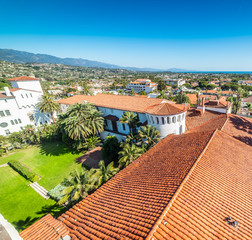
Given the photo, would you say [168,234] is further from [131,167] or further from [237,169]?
[237,169]

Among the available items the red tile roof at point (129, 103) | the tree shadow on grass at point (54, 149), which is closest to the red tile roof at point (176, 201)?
the red tile roof at point (129, 103)

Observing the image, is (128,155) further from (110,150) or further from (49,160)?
(49,160)

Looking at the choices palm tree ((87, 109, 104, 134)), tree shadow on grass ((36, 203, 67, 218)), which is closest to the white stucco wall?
palm tree ((87, 109, 104, 134))

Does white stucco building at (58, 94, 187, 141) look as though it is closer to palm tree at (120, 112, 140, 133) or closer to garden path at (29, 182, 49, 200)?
palm tree at (120, 112, 140, 133)

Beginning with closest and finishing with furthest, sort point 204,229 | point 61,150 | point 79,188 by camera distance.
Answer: point 204,229, point 79,188, point 61,150

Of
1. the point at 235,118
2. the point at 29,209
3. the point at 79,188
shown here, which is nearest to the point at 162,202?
the point at 79,188

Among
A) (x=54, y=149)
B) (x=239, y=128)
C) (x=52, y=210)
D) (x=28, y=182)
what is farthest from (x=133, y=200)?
(x=54, y=149)

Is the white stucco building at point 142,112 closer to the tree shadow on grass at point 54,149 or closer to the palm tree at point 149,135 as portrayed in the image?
the palm tree at point 149,135
